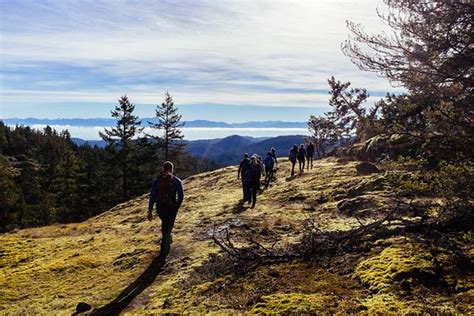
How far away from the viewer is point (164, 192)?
35.8ft

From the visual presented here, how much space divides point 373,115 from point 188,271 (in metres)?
5.82

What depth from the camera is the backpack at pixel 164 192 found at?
10914mm

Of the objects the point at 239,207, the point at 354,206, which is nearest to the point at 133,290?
the point at 354,206

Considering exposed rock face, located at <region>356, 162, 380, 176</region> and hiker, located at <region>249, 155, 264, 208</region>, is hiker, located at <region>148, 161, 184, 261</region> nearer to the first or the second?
hiker, located at <region>249, 155, 264, 208</region>

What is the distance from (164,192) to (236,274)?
10.5ft

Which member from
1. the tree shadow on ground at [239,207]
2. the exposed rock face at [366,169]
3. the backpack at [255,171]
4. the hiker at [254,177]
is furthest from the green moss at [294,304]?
the exposed rock face at [366,169]

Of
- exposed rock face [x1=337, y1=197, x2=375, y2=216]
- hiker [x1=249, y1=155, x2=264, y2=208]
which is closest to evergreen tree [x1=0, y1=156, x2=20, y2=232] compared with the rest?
hiker [x1=249, y1=155, x2=264, y2=208]

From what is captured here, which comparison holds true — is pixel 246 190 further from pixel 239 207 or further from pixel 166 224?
pixel 166 224

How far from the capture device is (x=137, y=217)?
74.6ft

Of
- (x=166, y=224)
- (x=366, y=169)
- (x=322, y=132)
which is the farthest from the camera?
(x=322, y=132)

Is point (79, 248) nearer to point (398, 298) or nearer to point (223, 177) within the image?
point (398, 298)

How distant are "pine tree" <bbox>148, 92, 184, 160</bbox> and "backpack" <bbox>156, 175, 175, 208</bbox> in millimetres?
43377

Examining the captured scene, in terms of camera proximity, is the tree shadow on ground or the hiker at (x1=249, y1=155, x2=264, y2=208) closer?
the tree shadow on ground

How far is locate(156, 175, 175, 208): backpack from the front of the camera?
10.9 metres
